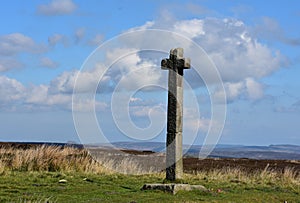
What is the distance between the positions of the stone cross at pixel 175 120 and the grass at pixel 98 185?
4.01 ft

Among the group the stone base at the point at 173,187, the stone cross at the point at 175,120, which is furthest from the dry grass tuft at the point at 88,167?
the stone base at the point at 173,187

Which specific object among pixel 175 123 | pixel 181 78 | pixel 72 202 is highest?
pixel 181 78

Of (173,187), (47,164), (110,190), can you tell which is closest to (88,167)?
(47,164)

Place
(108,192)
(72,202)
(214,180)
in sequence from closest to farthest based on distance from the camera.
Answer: (72,202) < (108,192) < (214,180)

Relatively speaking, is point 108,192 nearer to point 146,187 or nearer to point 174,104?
point 146,187

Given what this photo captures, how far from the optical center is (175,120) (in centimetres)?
2266

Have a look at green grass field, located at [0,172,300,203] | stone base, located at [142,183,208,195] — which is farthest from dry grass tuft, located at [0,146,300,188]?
stone base, located at [142,183,208,195]

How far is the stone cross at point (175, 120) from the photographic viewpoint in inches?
891

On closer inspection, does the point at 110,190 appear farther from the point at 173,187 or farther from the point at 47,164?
the point at 47,164

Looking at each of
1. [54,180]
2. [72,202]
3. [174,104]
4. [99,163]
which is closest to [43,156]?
[99,163]

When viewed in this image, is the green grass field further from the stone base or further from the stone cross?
the stone cross

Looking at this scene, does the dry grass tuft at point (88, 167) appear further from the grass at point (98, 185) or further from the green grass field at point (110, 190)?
the green grass field at point (110, 190)

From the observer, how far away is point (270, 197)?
779 inches

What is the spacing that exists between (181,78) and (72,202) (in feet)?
27.6
